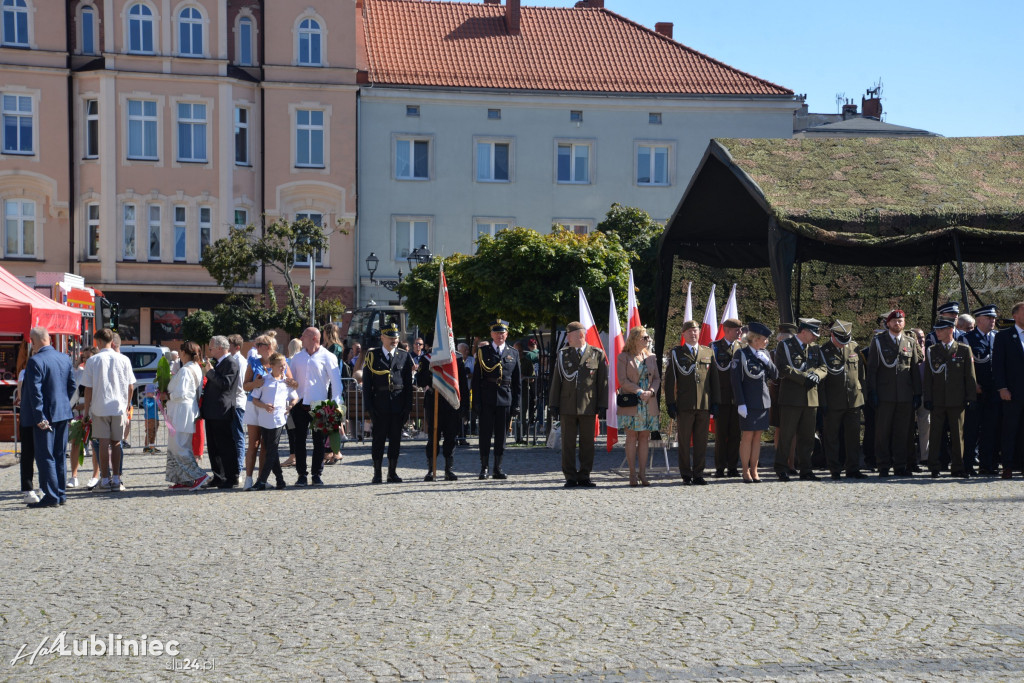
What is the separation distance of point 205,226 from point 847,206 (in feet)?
98.3

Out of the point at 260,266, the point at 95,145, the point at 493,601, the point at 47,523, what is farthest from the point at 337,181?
the point at 493,601

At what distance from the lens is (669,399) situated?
44.5 feet

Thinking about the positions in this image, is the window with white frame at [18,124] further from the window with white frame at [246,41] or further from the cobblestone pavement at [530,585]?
the cobblestone pavement at [530,585]

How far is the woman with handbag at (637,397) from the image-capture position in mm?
12961

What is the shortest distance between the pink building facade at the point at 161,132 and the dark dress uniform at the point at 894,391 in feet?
99.0

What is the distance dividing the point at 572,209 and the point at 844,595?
3771cm

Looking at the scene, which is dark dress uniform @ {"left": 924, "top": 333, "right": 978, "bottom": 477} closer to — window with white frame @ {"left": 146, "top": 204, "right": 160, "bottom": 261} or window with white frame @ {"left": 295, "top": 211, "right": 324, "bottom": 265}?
window with white frame @ {"left": 295, "top": 211, "right": 324, "bottom": 265}

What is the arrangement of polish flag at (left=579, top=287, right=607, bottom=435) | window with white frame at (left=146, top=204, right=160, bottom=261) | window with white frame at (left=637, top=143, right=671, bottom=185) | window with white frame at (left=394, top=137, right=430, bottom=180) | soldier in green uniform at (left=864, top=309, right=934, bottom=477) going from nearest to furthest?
soldier in green uniform at (left=864, top=309, right=934, bottom=477) < polish flag at (left=579, top=287, right=607, bottom=435) < window with white frame at (left=146, top=204, right=160, bottom=261) < window with white frame at (left=394, top=137, right=430, bottom=180) < window with white frame at (left=637, top=143, right=671, bottom=185)

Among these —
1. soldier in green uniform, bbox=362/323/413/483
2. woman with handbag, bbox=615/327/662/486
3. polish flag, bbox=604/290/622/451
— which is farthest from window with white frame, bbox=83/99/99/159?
woman with handbag, bbox=615/327/662/486

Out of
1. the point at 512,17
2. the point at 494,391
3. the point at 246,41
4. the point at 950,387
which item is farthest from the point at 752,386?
the point at 512,17

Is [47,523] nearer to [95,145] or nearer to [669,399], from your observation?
[669,399]

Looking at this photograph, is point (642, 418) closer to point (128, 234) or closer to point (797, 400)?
point (797, 400)

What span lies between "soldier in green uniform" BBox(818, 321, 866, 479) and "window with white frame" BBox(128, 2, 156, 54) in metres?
32.5

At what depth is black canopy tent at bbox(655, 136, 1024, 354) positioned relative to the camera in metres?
15.2
